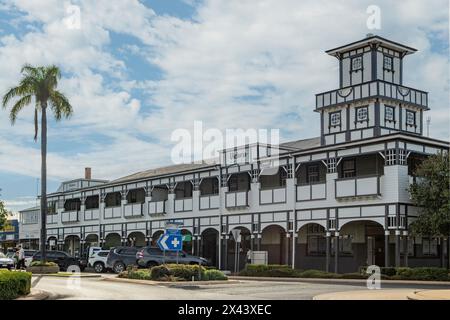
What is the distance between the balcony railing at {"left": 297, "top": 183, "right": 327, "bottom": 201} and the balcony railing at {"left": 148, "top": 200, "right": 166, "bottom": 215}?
569 inches

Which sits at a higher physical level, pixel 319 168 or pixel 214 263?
pixel 319 168

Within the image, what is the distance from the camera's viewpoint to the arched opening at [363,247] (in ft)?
132

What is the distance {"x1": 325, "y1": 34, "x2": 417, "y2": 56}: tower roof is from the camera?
43812mm

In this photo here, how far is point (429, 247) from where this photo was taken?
4034cm

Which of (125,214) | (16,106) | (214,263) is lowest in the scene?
(214,263)

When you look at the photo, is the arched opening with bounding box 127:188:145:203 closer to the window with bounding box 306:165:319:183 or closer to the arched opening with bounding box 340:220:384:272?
the window with bounding box 306:165:319:183

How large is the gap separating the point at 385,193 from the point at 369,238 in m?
4.84

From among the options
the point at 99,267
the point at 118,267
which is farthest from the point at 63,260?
the point at 118,267

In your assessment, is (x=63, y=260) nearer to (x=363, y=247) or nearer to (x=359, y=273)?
(x=363, y=247)

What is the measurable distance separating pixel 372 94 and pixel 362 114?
1423 millimetres

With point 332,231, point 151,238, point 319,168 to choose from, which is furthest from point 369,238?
point 151,238

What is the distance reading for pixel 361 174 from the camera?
4044 cm
